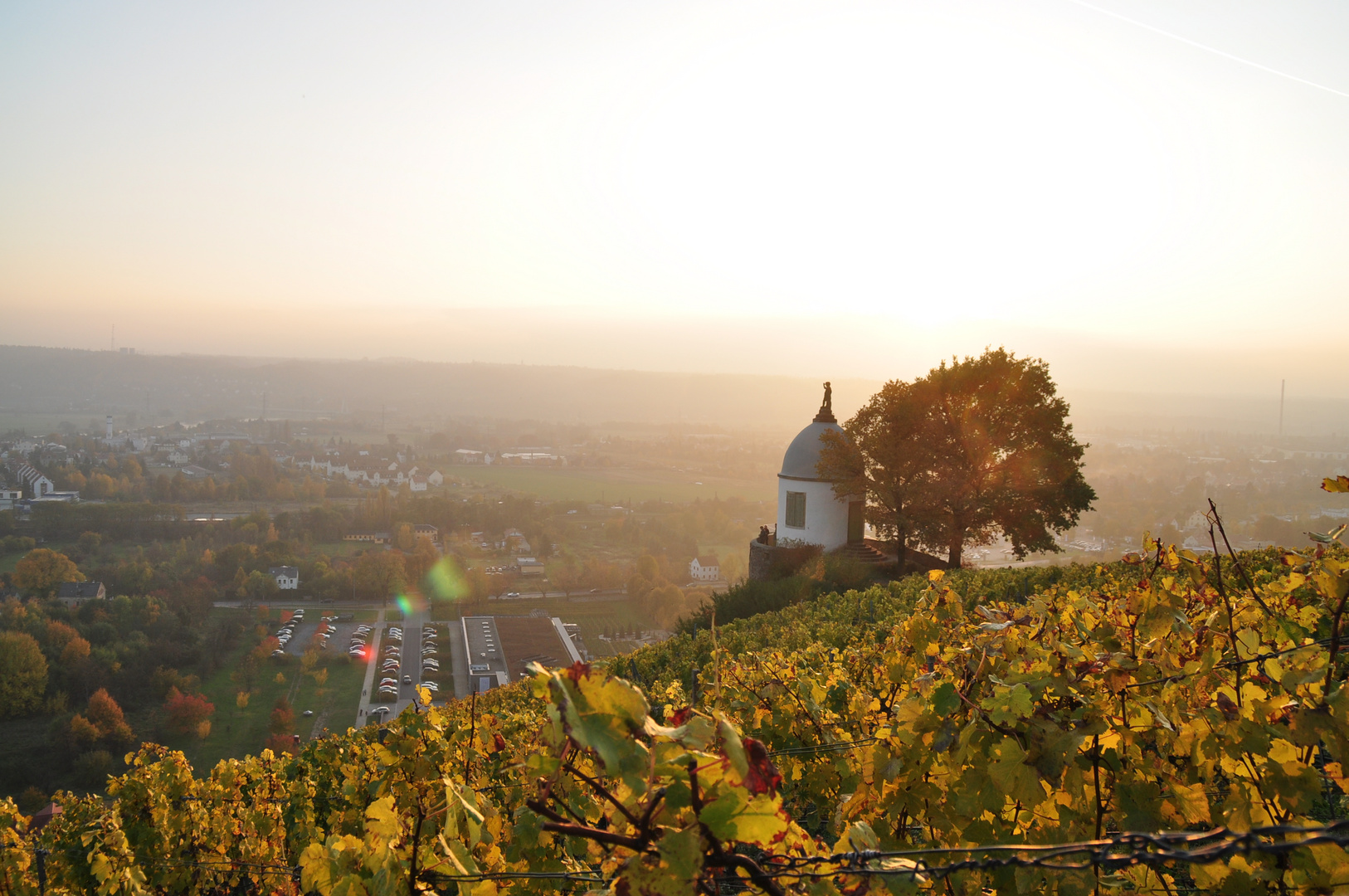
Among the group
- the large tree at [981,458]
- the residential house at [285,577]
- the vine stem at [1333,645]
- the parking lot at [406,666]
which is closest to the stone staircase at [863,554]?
the large tree at [981,458]

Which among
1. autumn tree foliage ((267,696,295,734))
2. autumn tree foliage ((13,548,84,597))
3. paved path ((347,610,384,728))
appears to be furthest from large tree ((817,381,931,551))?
autumn tree foliage ((13,548,84,597))

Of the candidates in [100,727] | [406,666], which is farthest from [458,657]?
[100,727]

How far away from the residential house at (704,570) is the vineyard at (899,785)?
55.9 metres

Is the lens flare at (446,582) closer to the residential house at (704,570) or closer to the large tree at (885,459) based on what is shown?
the residential house at (704,570)

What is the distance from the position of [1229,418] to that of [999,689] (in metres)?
130

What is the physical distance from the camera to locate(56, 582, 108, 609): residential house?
43.4 m

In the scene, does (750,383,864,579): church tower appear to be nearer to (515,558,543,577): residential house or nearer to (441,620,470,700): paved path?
(441,620,470,700): paved path

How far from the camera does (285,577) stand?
53.6 meters

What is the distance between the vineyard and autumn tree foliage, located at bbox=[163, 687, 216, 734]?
28.9 metres

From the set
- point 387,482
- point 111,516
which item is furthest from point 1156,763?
point 387,482

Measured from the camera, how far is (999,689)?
7.03 ft

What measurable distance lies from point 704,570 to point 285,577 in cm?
3109

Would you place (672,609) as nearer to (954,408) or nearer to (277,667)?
(277,667)

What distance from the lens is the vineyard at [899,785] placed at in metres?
1.23
